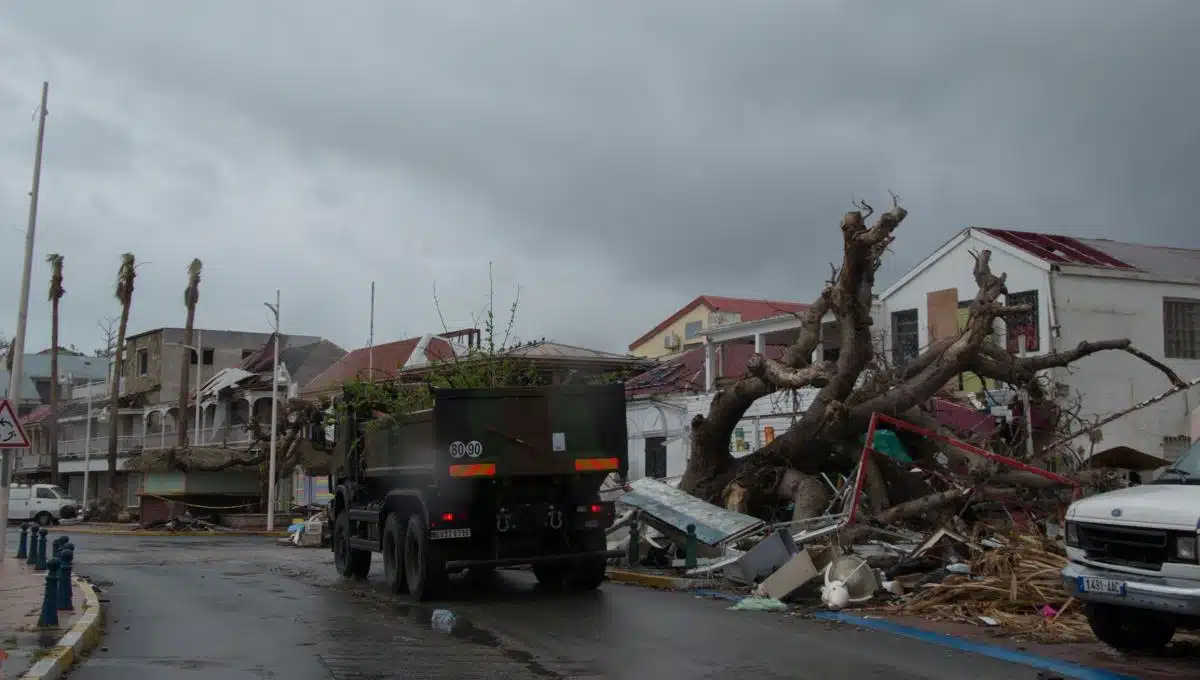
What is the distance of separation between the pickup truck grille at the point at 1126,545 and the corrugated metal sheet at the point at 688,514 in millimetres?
7857

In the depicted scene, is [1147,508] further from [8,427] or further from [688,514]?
[8,427]

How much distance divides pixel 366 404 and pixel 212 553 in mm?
11495

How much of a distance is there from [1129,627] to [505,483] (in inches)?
305

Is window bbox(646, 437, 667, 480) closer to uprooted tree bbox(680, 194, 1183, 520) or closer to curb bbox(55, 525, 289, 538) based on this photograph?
uprooted tree bbox(680, 194, 1183, 520)

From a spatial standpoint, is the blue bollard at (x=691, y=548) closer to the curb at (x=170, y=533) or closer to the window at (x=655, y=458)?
the window at (x=655, y=458)

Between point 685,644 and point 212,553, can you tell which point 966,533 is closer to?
point 685,644

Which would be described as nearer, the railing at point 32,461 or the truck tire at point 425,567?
the truck tire at point 425,567

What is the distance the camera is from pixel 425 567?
14.7 meters

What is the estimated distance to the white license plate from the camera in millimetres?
8922

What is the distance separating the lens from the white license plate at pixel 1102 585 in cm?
892

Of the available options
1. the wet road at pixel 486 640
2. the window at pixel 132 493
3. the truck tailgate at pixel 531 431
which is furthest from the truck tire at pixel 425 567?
the window at pixel 132 493

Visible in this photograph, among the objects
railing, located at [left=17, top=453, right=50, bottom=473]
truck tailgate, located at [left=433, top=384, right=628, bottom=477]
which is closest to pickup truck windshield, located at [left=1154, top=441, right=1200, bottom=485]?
truck tailgate, located at [left=433, top=384, right=628, bottom=477]

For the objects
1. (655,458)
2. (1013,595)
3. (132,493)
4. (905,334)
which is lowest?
(132,493)

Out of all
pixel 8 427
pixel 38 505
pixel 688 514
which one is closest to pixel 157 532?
pixel 38 505
